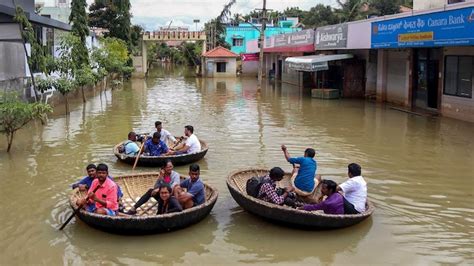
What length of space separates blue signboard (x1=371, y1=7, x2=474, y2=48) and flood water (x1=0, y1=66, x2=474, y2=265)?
2.81 m

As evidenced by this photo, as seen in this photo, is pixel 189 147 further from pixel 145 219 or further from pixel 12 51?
pixel 12 51

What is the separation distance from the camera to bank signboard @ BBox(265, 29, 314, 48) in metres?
32.2

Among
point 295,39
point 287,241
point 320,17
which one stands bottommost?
point 287,241

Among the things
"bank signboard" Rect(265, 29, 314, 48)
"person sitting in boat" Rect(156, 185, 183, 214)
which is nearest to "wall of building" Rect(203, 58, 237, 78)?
"bank signboard" Rect(265, 29, 314, 48)

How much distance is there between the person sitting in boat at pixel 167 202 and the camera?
750 centimetres

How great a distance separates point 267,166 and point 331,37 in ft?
57.5

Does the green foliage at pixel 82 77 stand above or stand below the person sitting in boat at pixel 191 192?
above

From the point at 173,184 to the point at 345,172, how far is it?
4.50 metres

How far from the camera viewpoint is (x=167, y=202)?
756cm

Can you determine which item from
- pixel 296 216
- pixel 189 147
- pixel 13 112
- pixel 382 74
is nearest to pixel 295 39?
pixel 382 74

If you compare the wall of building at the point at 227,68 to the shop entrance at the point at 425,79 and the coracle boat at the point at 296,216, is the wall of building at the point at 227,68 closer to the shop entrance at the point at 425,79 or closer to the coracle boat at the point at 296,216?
the shop entrance at the point at 425,79

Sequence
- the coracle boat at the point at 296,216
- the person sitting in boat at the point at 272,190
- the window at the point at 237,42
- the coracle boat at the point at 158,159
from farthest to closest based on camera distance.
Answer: the window at the point at 237,42 < the coracle boat at the point at 158,159 < the person sitting in boat at the point at 272,190 < the coracle boat at the point at 296,216

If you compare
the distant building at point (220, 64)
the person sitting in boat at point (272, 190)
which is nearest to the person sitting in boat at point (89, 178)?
the person sitting in boat at point (272, 190)

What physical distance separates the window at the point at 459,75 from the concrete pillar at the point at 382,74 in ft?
16.7
